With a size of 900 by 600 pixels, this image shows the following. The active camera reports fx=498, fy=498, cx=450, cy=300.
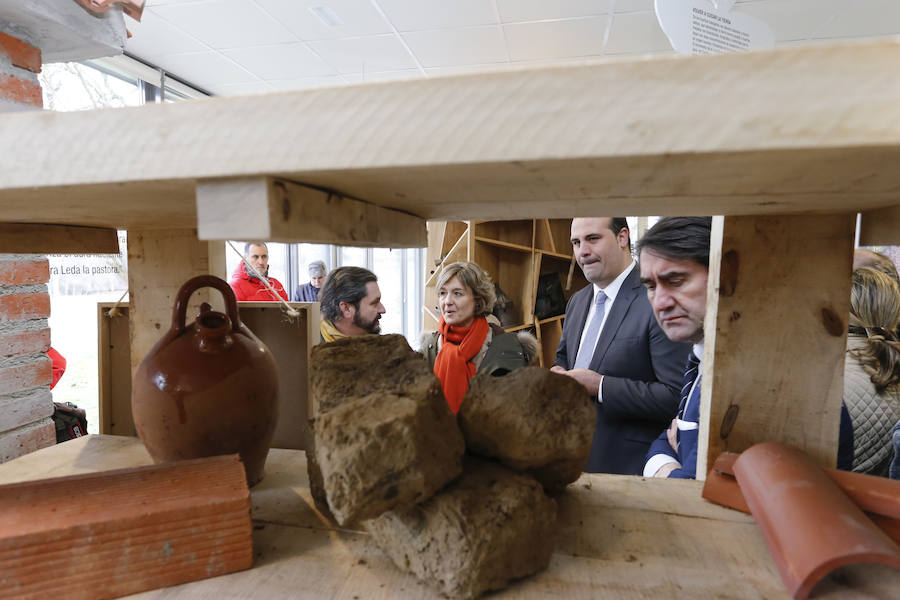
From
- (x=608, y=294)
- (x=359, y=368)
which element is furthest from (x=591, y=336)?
(x=359, y=368)

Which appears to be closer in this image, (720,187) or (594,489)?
(720,187)

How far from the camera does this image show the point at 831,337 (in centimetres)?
65

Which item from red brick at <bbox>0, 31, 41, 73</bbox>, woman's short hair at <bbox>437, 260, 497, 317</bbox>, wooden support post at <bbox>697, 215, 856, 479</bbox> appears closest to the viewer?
wooden support post at <bbox>697, 215, 856, 479</bbox>

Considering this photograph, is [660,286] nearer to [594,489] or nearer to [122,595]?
[594,489]

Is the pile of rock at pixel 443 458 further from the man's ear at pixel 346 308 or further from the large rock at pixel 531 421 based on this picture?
the man's ear at pixel 346 308

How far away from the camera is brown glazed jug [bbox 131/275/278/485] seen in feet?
2.15

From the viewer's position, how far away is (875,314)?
1325 millimetres

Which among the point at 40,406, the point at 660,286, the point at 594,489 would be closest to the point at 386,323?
the point at 40,406

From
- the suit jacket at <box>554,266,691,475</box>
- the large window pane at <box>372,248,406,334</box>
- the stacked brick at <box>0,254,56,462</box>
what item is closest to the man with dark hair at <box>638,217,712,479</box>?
the suit jacket at <box>554,266,691,475</box>

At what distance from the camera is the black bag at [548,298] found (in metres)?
3.54

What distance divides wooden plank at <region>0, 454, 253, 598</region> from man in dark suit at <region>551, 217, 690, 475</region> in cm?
116

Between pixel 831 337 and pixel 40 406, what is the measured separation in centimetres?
195

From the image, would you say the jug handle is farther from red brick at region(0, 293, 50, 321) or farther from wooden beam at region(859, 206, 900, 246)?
red brick at region(0, 293, 50, 321)

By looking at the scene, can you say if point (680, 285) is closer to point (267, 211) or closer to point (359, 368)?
point (359, 368)
